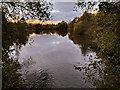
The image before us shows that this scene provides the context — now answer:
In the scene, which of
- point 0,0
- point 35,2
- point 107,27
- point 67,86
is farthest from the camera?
point 67,86

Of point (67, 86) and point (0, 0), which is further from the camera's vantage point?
point (67, 86)

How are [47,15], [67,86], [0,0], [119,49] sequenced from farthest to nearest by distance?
[67,86]
[47,15]
[0,0]
[119,49]

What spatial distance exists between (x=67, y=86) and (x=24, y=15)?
1399cm

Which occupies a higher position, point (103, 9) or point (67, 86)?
point (103, 9)

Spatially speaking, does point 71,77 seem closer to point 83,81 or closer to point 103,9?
point 83,81

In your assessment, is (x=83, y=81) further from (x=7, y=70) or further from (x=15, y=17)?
(x=15, y=17)

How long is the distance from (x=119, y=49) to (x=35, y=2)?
6224mm

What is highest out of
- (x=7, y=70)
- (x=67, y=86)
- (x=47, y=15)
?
(x=47, y=15)

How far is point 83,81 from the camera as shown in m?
19.3

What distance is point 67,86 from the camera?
1856cm

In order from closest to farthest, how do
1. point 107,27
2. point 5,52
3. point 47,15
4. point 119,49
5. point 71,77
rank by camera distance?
1. point 119,49
2. point 107,27
3. point 47,15
4. point 5,52
5. point 71,77

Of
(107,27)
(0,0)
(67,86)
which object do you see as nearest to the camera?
(107,27)

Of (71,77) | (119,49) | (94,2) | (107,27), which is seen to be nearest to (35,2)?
(94,2)

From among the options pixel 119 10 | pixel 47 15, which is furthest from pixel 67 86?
pixel 119 10
